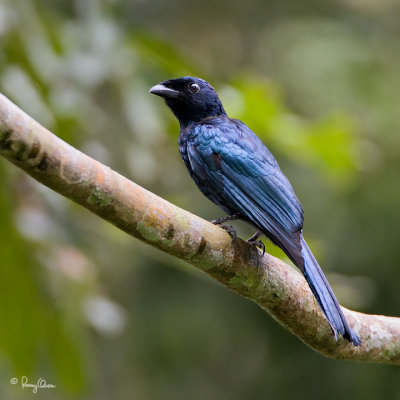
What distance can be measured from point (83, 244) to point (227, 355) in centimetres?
369

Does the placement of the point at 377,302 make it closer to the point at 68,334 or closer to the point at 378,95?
the point at 378,95

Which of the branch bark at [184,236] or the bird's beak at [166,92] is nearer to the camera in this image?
the branch bark at [184,236]

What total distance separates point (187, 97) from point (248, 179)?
0.92 m

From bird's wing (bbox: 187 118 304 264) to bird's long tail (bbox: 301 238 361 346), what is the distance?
119mm

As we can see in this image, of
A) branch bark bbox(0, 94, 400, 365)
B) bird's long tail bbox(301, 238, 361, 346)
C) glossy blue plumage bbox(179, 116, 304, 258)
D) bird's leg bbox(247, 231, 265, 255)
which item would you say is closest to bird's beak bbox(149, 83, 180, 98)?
glossy blue plumage bbox(179, 116, 304, 258)

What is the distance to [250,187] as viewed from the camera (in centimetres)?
379

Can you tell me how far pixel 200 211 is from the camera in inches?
301

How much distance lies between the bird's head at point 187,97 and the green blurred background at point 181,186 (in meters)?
0.17

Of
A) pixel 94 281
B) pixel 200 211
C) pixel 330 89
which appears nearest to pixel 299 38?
pixel 330 89

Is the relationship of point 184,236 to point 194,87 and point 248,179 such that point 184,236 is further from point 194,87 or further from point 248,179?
point 194,87

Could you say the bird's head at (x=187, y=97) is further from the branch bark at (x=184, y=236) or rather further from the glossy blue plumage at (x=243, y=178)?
the branch bark at (x=184, y=236)

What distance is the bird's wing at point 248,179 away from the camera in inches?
143

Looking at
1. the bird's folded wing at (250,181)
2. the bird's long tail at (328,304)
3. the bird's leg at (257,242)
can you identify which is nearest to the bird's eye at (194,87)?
the bird's folded wing at (250,181)

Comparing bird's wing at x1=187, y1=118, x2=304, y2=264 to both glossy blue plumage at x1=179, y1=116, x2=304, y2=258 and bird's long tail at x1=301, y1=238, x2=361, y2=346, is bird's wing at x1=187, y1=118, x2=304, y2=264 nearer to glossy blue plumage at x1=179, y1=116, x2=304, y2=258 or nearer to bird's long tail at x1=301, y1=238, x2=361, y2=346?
glossy blue plumage at x1=179, y1=116, x2=304, y2=258
